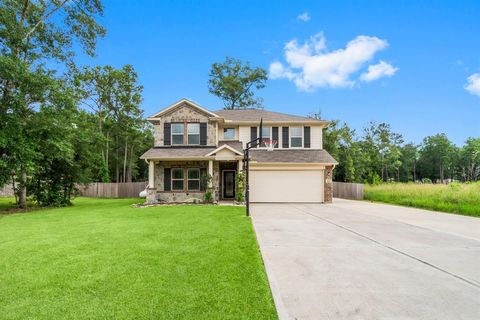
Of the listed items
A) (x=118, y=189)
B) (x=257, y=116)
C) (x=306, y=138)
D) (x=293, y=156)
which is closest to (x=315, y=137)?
(x=306, y=138)

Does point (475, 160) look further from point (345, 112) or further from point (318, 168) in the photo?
point (318, 168)

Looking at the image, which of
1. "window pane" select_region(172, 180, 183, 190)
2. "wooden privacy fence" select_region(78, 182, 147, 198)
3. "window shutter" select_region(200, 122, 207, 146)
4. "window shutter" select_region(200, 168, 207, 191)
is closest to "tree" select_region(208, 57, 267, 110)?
"wooden privacy fence" select_region(78, 182, 147, 198)

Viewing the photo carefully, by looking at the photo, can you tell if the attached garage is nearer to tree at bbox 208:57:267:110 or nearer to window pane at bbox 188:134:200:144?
window pane at bbox 188:134:200:144

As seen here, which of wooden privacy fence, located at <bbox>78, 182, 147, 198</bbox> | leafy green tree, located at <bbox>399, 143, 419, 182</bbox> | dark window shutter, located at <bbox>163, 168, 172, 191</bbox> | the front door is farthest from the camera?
leafy green tree, located at <bbox>399, 143, 419, 182</bbox>

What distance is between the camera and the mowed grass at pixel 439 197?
13508mm

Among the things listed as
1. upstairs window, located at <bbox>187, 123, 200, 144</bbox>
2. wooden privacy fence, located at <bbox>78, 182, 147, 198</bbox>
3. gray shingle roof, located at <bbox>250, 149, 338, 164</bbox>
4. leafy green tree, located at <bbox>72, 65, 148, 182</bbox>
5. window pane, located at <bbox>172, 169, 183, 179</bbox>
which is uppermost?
leafy green tree, located at <bbox>72, 65, 148, 182</bbox>

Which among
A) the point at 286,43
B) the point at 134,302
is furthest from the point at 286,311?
the point at 286,43

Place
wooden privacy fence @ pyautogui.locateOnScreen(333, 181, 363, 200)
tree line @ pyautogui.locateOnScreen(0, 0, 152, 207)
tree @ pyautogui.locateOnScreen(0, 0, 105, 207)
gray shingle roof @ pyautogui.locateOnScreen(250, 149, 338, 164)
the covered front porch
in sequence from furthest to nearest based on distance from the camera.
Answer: wooden privacy fence @ pyautogui.locateOnScreen(333, 181, 363, 200)
gray shingle roof @ pyautogui.locateOnScreen(250, 149, 338, 164)
the covered front porch
tree line @ pyautogui.locateOnScreen(0, 0, 152, 207)
tree @ pyautogui.locateOnScreen(0, 0, 105, 207)

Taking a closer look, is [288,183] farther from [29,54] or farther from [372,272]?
[29,54]

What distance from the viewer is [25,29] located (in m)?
15.6

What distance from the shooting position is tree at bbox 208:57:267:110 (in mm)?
35812

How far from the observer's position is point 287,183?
18.1 metres

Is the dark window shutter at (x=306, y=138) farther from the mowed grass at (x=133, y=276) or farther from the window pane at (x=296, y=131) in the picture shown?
the mowed grass at (x=133, y=276)

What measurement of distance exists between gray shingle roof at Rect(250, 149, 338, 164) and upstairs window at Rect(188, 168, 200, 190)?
3705 mm
